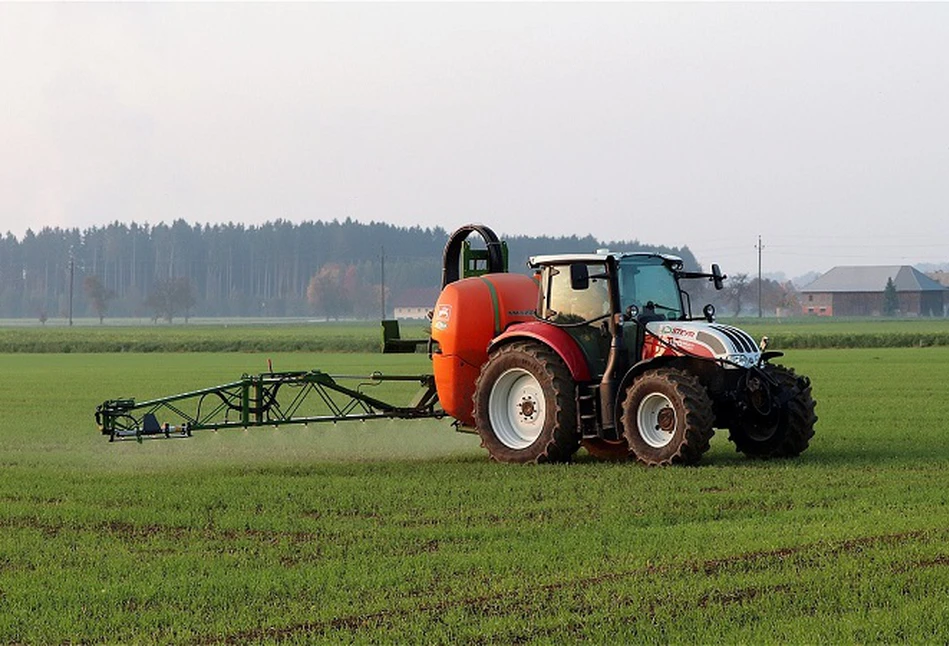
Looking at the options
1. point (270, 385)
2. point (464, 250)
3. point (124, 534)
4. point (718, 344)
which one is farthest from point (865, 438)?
point (124, 534)

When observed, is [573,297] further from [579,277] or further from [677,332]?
[677,332]

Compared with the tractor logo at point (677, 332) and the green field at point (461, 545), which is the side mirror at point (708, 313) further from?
the green field at point (461, 545)

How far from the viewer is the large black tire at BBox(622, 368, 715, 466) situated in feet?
52.2

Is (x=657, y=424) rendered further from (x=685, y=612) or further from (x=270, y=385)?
(x=685, y=612)

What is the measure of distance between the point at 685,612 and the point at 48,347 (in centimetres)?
6976

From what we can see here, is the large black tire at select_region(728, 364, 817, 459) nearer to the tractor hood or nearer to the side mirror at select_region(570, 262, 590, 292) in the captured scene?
the tractor hood

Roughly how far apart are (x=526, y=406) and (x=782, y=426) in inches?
121

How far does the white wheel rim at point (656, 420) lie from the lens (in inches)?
642

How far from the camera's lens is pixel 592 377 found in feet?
56.5

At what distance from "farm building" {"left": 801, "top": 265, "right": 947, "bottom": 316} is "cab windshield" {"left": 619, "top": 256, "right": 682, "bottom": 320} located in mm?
153487

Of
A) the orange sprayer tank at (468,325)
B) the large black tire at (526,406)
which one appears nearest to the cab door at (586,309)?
the large black tire at (526,406)

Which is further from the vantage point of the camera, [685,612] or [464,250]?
[464,250]

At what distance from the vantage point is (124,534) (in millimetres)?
12242

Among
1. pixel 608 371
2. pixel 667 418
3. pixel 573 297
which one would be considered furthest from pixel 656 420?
pixel 573 297
